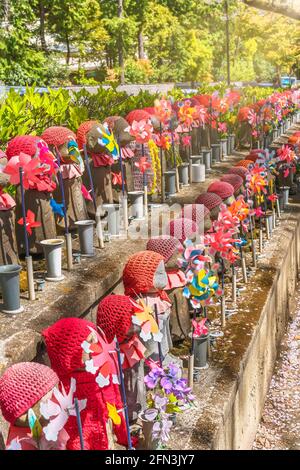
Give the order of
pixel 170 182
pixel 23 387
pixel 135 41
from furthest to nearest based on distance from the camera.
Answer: pixel 135 41
pixel 170 182
pixel 23 387

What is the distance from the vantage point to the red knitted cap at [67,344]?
2.82 meters

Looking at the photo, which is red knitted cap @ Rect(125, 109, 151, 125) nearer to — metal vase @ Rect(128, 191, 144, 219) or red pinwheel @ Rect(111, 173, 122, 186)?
red pinwheel @ Rect(111, 173, 122, 186)

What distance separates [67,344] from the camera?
284 centimetres

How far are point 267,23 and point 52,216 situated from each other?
39.6 m

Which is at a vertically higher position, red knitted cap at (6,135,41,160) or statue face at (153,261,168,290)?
red knitted cap at (6,135,41,160)

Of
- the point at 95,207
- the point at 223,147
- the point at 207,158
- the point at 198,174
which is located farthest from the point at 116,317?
the point at 223,147

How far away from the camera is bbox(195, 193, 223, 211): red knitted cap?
18.6 ft

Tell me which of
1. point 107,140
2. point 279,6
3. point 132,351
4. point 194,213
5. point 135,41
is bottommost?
point 132,351

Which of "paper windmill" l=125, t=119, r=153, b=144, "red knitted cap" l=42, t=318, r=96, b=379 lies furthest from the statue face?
"paper windmill" l=125, t=119, r=153, b=144

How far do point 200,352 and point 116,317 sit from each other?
1.09 metres

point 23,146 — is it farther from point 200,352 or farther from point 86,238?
point 200,352

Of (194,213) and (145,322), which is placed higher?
(194,213)

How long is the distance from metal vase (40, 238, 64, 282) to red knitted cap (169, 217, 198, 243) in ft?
2.76

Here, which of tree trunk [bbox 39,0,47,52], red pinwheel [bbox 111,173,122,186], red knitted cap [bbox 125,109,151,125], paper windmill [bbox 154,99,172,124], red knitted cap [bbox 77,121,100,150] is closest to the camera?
red knitted cap [bbox 77,121,100,150]
